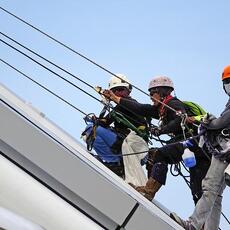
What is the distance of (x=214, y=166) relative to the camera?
13.0ft

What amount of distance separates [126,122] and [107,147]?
381mm

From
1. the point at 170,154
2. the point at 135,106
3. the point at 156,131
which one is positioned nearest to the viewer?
the point at 170,154

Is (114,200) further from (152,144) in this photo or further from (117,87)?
(117,87)

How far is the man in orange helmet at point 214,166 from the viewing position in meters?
3.83

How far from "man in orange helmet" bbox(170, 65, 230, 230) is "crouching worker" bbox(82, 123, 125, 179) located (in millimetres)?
1473

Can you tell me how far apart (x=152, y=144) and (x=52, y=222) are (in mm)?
3926

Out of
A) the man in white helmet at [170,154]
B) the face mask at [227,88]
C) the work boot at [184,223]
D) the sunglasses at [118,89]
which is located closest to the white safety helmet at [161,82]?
the man in white helmet at [170,154]

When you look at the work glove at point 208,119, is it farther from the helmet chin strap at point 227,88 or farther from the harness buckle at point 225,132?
the helmet chin strap at point 227,88

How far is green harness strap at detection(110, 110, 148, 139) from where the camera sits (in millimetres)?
5202

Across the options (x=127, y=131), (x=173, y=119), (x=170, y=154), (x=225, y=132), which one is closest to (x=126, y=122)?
(x=127, y=131)

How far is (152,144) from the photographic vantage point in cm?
521

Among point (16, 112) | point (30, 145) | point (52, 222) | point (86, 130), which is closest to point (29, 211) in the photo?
point (52, 222)

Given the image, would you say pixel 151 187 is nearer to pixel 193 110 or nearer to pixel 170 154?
pixel 170 154

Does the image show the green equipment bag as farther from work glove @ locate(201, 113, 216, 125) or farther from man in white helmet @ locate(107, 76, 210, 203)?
work glove @ locate(201, 113, 216, 125)
